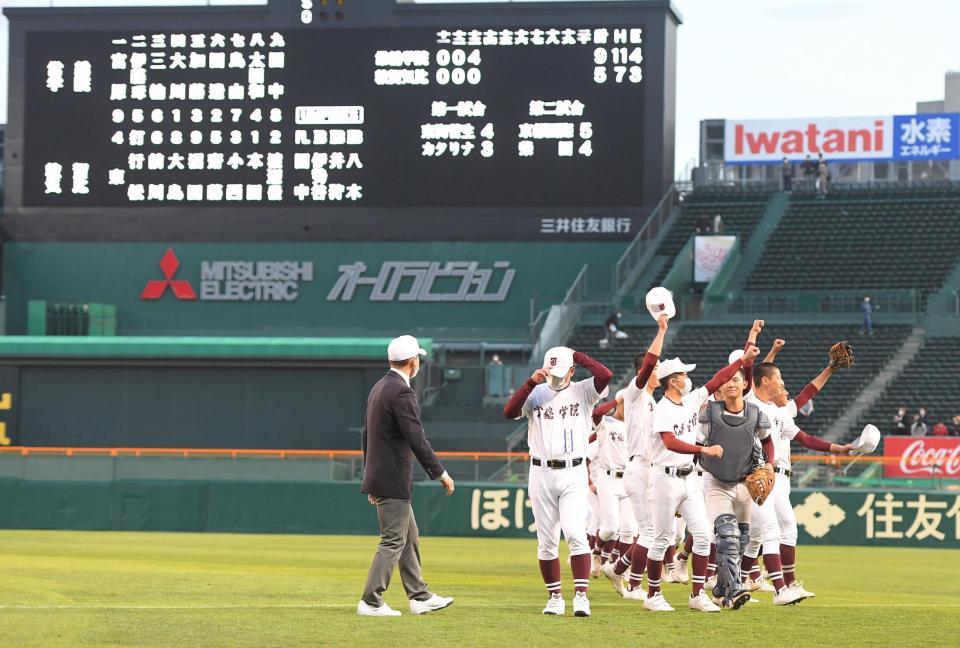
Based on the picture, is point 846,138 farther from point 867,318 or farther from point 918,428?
point 918,428

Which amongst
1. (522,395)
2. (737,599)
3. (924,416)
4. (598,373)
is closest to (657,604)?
(737,599)

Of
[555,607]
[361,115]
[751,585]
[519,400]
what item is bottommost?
[751,585]

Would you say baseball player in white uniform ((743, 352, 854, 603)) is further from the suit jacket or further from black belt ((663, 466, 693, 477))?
the suit jacket

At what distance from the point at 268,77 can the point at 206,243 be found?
16.8 feet

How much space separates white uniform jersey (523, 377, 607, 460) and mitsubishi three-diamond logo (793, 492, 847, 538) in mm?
15617

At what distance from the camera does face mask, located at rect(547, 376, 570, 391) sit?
12422mm

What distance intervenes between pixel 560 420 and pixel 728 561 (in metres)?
1.90

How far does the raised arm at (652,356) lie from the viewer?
1238 cm

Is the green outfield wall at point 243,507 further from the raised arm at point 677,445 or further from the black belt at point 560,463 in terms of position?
the black belt at point 560,463

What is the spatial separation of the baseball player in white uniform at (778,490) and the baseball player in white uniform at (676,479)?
0.78m

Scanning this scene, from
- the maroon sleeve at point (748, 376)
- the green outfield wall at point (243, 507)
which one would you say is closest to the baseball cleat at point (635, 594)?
the maroon sleeve at point (748, 376)

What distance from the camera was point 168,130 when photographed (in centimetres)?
4178

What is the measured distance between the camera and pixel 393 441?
1215 cm

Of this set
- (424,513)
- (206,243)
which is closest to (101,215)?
(206,243)
